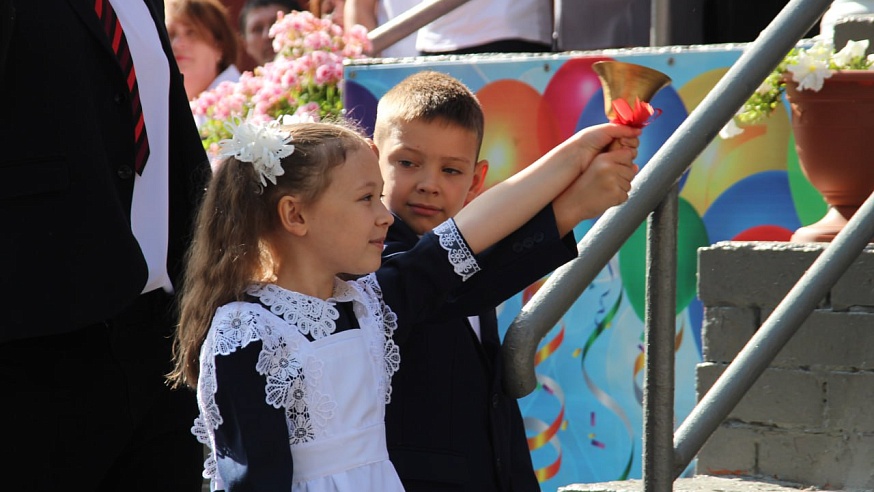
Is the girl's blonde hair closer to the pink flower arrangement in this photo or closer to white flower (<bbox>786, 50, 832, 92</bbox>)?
white flower (<bbox>786, 50, 832, 92</bbox>)

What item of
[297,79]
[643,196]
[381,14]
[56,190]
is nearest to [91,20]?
[56,190]

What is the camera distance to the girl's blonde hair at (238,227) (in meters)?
2.01

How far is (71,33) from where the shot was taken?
2072mm

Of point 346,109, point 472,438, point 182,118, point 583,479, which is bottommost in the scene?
point 583,479

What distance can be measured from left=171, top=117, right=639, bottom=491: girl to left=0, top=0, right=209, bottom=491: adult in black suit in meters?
0.12

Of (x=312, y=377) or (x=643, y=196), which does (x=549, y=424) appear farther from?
(x=312, y=377)

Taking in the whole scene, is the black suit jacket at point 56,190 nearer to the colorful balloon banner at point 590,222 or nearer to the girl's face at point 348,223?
the girl's face at point 348,223

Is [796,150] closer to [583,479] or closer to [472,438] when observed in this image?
[583,479]

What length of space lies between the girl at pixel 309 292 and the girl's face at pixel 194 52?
3883mm

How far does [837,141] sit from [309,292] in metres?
1.85

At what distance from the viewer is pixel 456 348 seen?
7.48 feet

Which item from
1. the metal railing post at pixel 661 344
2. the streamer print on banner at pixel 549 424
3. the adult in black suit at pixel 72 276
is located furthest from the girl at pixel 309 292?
the streamer print on banner at pixel 549 424

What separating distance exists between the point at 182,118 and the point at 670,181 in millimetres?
882

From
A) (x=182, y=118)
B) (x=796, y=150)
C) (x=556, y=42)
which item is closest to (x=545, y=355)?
(x=796, y=150)
